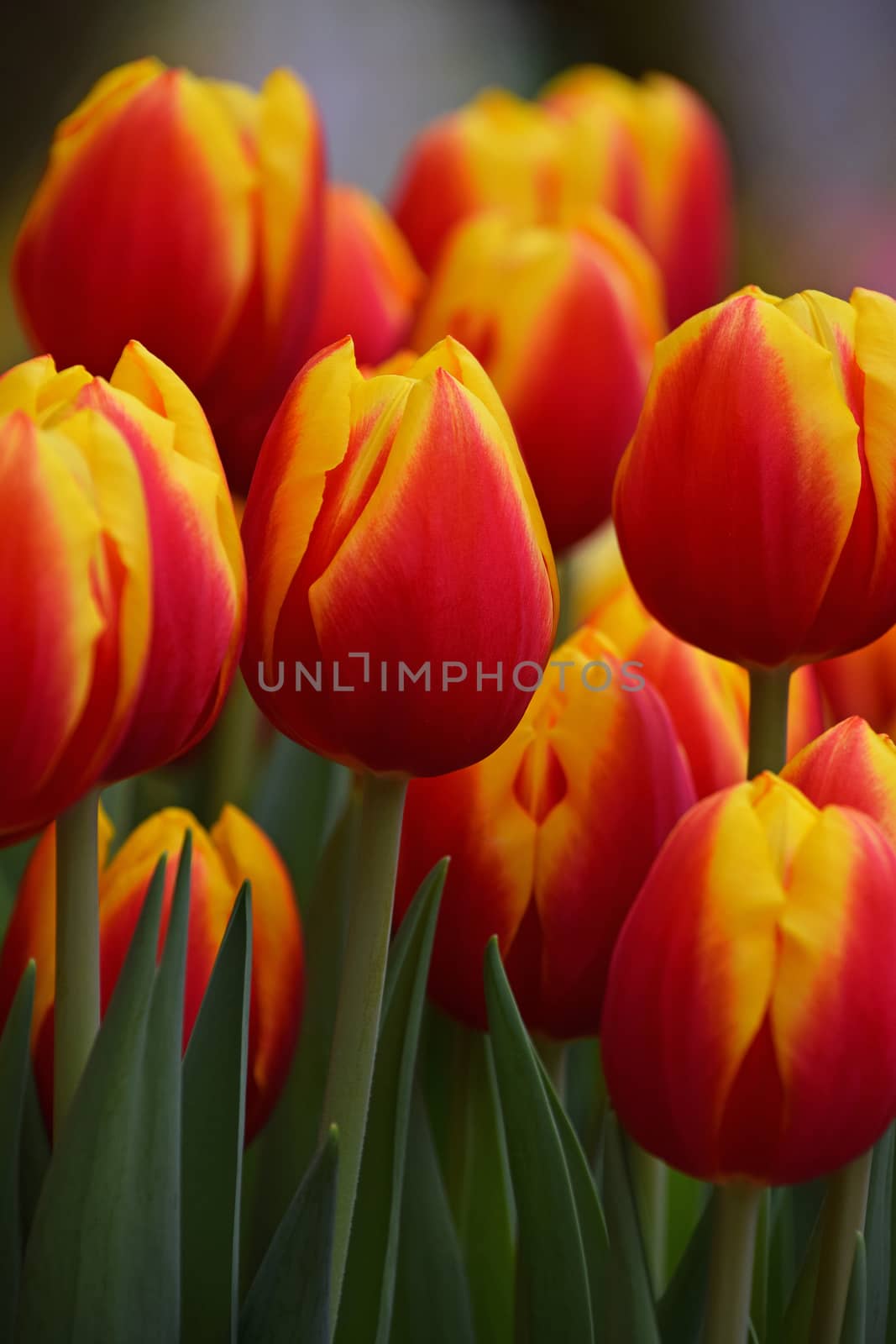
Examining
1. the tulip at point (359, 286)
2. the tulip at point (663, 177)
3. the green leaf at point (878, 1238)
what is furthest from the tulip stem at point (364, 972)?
the tulip at point (663, 177)

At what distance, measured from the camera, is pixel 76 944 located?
0.26 metres

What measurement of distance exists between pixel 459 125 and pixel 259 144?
249 millimetres

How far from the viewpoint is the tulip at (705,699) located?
334mm

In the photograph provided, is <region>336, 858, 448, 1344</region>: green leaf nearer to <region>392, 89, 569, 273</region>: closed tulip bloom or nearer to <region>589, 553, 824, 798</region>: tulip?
<region>589, 553, 824, 798</region>: tulip

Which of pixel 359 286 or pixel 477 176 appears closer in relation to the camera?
pixel 359 286

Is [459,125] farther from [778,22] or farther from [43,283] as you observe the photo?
[778,22]

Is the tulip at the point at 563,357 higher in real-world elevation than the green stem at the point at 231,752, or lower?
higher

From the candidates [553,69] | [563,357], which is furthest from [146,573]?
[553,69]

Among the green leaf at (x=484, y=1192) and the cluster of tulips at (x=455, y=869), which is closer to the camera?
the cluster of tulips at (x=455, y=869)

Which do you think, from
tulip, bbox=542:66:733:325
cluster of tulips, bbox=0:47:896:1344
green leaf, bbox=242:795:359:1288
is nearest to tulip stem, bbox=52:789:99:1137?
cluster of tulips, bbox=0:47:896:1344

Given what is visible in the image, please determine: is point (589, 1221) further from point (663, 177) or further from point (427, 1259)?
point (663, 177)

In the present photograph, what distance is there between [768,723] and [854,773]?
4cm

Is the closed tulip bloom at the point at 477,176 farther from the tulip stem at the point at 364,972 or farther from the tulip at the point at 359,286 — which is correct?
the tulip stem at the point at 364,972

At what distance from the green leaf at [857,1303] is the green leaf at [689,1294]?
33 millimetres
